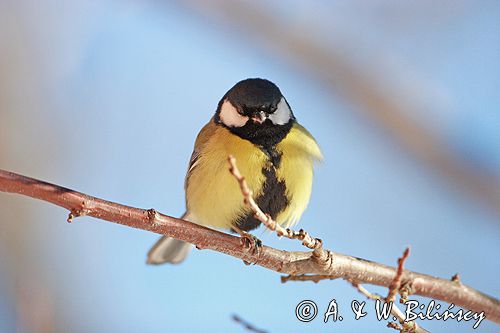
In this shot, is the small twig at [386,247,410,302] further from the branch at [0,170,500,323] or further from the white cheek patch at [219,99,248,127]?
the white cheek patch at [219,99,248,127]

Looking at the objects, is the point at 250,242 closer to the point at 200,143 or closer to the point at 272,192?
the point at 272,192

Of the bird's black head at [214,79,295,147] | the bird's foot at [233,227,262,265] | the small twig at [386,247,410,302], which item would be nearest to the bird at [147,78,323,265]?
the bird's black head at [214,79,295,147]

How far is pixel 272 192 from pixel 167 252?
0.96 m

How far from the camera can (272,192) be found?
2.78 metres

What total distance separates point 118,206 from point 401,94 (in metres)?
2.22

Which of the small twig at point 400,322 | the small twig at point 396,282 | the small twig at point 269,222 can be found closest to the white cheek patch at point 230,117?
the small twig at point 269,222

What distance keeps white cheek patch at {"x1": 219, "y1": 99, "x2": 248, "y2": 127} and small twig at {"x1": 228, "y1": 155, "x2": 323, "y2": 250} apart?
87 cm

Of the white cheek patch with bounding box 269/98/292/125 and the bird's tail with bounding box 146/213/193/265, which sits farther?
the bird's tail with bounding box 146/213/193/265

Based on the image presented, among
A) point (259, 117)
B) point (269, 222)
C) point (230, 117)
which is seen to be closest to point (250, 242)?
point (269, 222)

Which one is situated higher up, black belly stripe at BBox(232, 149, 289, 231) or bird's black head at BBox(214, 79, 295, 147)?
bird's black head at BBox(214, 79, 295, 147)

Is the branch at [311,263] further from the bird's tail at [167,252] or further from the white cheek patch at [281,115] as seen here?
the bird's tail at [167,252]

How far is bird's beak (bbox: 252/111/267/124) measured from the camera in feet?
9.35

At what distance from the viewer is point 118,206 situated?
6.79 ft

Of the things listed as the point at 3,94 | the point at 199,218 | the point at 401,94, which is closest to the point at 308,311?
the point at 199,218
